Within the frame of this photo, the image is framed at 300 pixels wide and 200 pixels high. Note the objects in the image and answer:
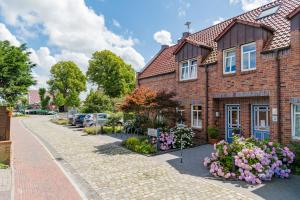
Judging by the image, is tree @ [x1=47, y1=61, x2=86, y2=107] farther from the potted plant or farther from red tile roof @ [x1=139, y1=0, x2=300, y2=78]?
the potted plant

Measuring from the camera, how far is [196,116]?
1731 centimetres

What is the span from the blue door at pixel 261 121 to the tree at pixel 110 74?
37307 mm

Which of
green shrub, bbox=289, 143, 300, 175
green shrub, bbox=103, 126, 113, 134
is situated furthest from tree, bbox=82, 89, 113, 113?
green shrub, bbox=289, 143, 300, 175

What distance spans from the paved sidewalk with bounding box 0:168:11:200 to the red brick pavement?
205mm

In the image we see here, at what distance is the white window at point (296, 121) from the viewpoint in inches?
444

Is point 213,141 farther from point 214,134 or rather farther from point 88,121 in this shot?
point 88,121

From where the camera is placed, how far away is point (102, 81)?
50.9 metres

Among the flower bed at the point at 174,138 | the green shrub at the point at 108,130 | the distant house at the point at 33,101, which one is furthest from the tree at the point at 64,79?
the flower bed at the point at 174,138

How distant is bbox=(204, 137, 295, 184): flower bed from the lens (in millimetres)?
8875

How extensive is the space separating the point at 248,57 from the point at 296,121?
4.14 metres

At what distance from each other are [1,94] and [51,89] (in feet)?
160

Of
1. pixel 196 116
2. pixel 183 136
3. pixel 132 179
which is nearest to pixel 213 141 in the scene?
pixel 183 136

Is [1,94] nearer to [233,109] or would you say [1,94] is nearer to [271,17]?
[233,109]

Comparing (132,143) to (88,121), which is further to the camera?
(88,121)
